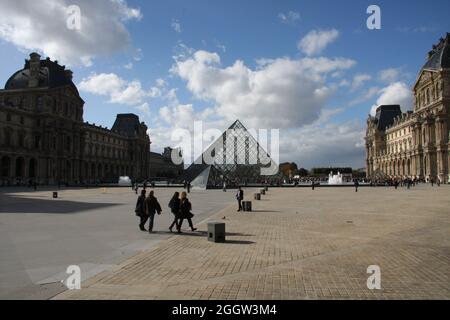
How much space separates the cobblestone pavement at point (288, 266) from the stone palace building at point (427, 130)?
62.0 metres

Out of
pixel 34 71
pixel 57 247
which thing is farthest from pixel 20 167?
pixel 57 247

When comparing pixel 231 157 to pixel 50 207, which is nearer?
pixel 50 207

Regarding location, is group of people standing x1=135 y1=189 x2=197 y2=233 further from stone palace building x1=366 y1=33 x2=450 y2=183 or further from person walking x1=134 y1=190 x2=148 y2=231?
stone palace building x1=366 y1=33 x2=450 y2=183

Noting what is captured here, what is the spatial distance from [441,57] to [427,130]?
12839 millimetres

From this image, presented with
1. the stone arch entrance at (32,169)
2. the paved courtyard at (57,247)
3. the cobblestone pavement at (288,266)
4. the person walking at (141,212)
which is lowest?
the cobblestone pavement at (288,266)

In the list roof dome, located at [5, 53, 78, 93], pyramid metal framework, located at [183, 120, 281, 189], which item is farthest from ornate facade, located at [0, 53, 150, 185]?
pyramid metal framework, located at [183, 120, 281, 189]

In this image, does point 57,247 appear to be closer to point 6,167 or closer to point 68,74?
point 6,167

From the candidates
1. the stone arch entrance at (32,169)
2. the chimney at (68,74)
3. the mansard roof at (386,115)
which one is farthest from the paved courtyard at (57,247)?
the mansard roof at (386,115)

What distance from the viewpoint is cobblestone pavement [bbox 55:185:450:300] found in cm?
527

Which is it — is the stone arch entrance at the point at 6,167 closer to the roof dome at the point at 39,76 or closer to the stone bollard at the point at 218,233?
the roof dome at the point at 39,76

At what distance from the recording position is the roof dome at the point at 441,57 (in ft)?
218

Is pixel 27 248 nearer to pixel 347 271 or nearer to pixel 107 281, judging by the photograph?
pixel 107 281

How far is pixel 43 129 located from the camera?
67000mm

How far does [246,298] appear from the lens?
5.02 meters
